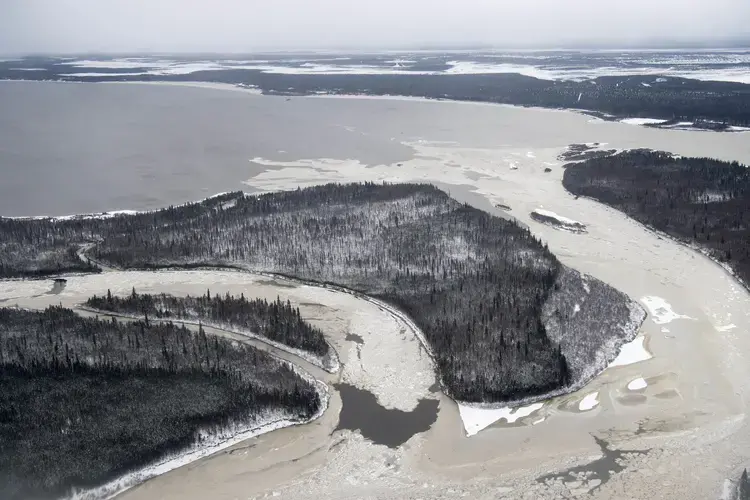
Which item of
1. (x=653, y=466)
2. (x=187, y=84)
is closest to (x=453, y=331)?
(x=653, y=466)

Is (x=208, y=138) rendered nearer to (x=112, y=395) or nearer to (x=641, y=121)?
(x=641, y=121)

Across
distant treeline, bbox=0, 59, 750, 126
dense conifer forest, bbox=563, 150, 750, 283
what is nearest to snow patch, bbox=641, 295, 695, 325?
dense conifer forest, bbox=563, 150, 750, 283

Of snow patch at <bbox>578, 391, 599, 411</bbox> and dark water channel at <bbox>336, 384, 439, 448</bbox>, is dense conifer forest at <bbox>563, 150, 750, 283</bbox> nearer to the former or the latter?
snow patch at <bbox>578, 391, 599, 411</bbox>

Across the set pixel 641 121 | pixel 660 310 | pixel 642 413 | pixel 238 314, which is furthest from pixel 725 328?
pixel 641 121

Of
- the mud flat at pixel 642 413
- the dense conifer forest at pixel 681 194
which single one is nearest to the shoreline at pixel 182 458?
the mud flat at pixel 642 413

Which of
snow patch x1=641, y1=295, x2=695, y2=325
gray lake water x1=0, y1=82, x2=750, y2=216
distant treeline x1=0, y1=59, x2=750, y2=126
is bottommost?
snow patch x1=641, y1=295, x2=695, y2=325

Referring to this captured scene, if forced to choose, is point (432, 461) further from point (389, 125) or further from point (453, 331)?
point (389, 125)
